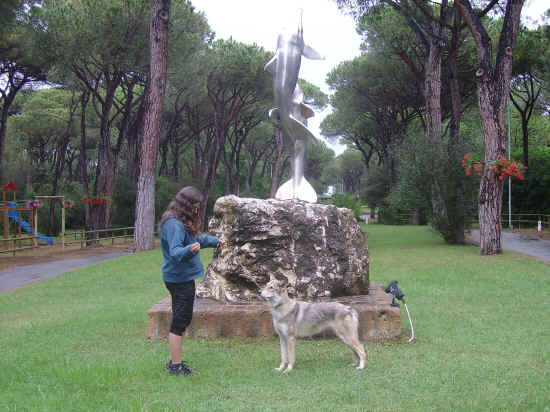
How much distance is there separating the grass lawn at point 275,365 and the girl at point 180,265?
1.14 feet

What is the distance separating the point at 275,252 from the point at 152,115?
12610 millimetres

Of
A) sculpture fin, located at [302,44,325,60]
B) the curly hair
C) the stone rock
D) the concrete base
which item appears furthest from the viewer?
sculpture fin, located at [302,44,325,60]

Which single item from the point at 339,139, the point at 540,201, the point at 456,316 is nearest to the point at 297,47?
the point at 456,316

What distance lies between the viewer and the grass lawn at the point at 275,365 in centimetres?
412

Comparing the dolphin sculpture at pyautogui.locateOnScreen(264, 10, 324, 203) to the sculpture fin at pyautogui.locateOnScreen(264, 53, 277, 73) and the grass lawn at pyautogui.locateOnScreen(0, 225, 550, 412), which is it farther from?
the grass lawn at pyautogui.locateOnScreen(0, 225, 550, 412)

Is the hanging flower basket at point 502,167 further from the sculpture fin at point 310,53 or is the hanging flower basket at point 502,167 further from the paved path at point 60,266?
the sculpture fin at point 310,53

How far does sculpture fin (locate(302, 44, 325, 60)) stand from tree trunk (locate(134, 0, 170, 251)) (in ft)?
32.4

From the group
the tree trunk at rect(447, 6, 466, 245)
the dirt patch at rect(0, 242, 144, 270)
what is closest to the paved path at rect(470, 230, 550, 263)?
the tree trunk at rect(447, 6, 466, 245)

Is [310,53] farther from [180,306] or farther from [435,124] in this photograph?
[435,124]

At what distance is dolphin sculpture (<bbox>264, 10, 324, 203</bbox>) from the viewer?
8.92 m

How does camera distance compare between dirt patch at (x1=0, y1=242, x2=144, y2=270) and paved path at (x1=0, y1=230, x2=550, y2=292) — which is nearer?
paved path at (x1=0, y1=230, x2=550, y2=292)

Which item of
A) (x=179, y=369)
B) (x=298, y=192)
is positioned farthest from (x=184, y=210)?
(x=298, y=192)

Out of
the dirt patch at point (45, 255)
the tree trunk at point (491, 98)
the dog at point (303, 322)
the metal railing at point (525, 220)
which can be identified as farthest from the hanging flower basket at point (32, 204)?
the metal railing at point (525, 220)

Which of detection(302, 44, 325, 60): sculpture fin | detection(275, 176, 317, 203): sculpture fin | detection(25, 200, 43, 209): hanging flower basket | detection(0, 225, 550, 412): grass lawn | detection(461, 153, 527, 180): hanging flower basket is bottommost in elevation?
detection(0, 225, 550, 412): grass lawn
